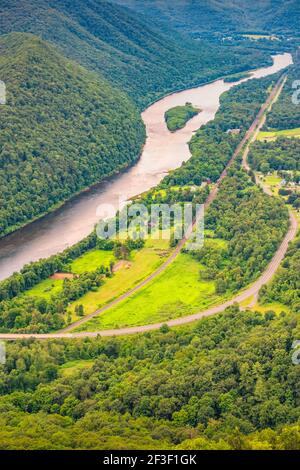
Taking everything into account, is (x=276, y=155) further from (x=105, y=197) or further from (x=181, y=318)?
(x=181, y=318)

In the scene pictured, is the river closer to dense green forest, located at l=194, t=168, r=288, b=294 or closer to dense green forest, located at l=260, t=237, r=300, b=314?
dense green forest, located at l=194, t=168, r=288, b=294

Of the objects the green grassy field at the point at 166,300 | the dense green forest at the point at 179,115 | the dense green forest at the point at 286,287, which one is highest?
the dense green forest at the point at 179,115

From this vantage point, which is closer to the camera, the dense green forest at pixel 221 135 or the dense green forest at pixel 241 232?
the dense green forest at pixel 241 232

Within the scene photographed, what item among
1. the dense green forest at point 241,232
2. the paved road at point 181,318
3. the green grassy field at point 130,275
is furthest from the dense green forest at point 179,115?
the green grassy field at point 130,275

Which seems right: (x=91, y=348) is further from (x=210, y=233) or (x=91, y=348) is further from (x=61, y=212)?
(x=61, y=212)

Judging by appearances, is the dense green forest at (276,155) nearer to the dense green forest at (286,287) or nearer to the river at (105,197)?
the river at (105,197)

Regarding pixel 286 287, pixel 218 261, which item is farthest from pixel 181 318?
pixel 218 261

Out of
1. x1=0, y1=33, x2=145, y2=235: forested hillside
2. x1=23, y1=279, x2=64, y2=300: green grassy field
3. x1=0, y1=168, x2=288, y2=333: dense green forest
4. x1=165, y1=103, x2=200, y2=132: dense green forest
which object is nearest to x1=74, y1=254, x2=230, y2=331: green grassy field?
x1=0, y1=168, x2=288, y2=333: dense green forest
